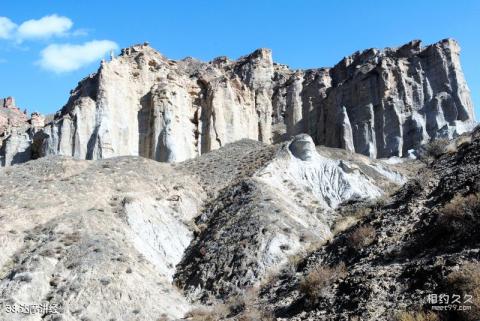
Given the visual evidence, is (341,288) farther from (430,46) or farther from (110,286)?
(430,46)

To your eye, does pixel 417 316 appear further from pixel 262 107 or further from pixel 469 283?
pixel 262 107

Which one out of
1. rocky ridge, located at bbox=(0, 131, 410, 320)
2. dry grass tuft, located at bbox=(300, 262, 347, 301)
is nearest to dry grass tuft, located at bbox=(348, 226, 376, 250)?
dry grass tuft, located at bbox=(300, 262, 347, 301)

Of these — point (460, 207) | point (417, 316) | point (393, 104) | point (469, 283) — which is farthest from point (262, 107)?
point (417, 316)

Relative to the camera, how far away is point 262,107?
7725 centimetres

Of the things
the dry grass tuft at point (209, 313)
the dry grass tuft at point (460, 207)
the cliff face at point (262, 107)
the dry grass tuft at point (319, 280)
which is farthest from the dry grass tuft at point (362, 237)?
the cliff face at point (262, 107)

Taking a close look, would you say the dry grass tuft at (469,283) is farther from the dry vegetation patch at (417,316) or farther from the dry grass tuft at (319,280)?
the dry grass tuft at (319,280)

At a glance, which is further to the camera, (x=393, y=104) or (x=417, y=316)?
(x=393, y=104)

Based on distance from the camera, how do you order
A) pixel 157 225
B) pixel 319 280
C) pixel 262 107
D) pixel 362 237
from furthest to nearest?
1. pixel 262 107
2. pixel 157 225
3. pixel 362 237
4. pixel 319 280

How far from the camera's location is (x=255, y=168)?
34.8 m

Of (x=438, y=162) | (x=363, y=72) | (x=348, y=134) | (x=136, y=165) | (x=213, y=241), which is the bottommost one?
(x=213, y=241)

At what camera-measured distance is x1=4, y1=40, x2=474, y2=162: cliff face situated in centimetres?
5772

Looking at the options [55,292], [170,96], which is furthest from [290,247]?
[170,96]

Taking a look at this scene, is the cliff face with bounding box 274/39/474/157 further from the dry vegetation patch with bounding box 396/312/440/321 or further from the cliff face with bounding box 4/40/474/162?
the dry vegetation patch with bounding box 396/312/440/321

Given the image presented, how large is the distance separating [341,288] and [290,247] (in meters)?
9.53
